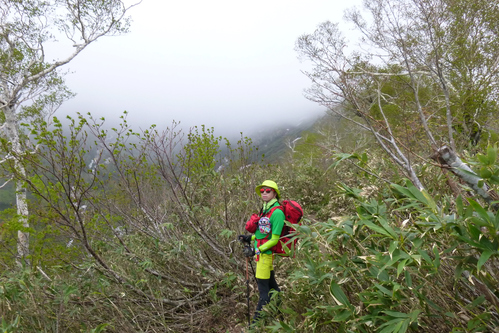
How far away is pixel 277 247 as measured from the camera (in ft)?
9.93

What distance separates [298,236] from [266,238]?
4.44 ft

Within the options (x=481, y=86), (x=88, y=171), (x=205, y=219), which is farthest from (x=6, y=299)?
(x=481, y=86)

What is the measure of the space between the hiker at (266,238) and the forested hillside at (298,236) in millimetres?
269

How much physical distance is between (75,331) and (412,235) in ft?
12.0

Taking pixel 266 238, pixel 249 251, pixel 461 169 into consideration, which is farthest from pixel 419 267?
pixel 249 251

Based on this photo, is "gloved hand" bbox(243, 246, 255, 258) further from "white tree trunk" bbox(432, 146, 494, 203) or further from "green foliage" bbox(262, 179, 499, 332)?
"white tree trunk" bbox(432, 146, 494, 203)

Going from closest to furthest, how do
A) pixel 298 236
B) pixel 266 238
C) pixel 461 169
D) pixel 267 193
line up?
pixel 461 169 → pixel 298 236 → pixel 266 238 → pixel 267 193

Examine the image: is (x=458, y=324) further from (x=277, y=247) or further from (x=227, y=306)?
(x=227, y=306)

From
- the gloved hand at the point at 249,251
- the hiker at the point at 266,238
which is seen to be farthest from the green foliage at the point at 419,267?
the gloved hand at the point at 249,251

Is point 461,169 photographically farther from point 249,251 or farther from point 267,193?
point 249,251

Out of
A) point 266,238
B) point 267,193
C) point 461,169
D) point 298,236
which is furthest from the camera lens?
point 267,193

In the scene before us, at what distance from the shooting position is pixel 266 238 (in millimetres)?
3053

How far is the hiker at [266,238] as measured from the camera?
2906 mm

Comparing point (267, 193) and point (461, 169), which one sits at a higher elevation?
point (461, 169)
